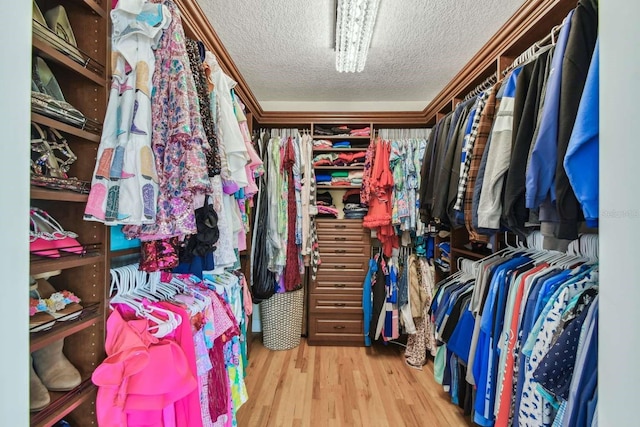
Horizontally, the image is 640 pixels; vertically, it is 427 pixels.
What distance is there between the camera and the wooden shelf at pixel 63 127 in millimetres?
745

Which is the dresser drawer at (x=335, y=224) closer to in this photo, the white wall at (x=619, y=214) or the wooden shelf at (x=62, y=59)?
the wooden shelf at (x=62, y=59)

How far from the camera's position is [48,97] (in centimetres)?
79

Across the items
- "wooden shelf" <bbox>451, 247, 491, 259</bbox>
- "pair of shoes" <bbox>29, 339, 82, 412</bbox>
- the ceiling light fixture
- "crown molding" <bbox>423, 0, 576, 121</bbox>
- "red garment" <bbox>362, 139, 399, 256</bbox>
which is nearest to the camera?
"pair of shoes" <bbox>29, 339, 82, 412</bbox>

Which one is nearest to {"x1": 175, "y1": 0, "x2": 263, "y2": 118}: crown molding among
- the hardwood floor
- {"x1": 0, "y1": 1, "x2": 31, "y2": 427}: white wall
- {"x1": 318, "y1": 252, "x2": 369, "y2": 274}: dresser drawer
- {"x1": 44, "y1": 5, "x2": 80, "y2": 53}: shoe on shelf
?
{"x1": 44, "y1": 5, "x2": 80, "y2": 53}: shoe on shelf

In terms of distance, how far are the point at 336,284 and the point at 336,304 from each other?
191mm

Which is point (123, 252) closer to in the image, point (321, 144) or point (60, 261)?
point (60, 261)

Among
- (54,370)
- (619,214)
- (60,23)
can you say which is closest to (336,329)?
(54,370)

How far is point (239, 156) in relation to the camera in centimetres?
141

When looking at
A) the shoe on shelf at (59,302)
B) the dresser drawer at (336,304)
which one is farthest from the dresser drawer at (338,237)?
the shoe on shelf at (59,302)

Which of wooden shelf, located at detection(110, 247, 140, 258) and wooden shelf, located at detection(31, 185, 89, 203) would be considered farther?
wooden shelf, located at detection(110, 247, 140, 258)

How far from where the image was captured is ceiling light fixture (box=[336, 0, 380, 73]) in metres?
1.56

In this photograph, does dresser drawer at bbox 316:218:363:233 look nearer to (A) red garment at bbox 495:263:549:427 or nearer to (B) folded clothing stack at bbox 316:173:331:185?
(B) folded clothing stack at bbox 316:173:331:185

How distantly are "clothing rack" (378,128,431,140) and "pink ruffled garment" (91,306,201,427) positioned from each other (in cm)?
276

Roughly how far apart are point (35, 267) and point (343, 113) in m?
2.62
